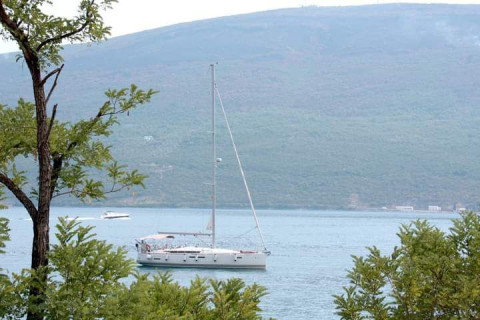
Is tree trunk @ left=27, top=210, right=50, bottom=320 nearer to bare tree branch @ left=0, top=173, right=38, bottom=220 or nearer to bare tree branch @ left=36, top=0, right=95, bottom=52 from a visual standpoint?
bare tree branch @ left=0, top=173, right=38, bottom=220

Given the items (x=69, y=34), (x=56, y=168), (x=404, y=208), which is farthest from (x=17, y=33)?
(x=404, y=208)

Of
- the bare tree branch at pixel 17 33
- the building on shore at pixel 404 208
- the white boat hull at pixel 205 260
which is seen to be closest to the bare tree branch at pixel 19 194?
the bare tree branch at pixel 17 33

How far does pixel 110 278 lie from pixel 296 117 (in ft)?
562

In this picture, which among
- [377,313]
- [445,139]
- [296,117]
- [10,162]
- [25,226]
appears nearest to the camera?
[10,162]

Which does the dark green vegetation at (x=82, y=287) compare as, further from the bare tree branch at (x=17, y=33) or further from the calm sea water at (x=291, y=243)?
the bare tree branch at (x=17, y=33)

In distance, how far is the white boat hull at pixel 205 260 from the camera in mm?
51250

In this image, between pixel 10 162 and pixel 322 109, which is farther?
pixel 322 109

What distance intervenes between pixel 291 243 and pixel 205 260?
3646cm

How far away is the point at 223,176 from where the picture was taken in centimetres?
15625

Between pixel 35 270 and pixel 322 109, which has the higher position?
pixel 322 109

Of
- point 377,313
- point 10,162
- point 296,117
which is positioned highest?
point 296,117

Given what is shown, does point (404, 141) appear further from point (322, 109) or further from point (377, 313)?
point (377, 313)

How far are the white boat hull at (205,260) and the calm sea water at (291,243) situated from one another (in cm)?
50

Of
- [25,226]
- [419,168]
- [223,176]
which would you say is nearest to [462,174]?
[419,168]
